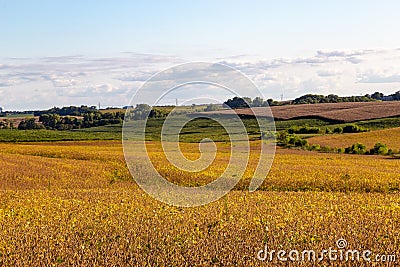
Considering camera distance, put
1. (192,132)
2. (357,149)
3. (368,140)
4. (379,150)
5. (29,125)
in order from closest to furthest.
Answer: (379,150), (357,149), (368,140), (192,132), (29,125)

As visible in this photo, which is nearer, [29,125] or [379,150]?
[379,150]

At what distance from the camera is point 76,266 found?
821 centimetres

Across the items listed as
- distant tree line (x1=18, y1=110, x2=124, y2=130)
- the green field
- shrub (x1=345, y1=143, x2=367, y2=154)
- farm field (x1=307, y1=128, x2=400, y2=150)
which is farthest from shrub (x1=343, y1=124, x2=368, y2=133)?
distant tree line (x1=18, y1=110, x2=124, y2=130)

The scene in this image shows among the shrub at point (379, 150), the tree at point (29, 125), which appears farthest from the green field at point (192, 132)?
the tree at point (29, 125)

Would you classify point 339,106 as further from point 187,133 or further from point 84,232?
point 84,232

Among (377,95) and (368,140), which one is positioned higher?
→ (377,95)

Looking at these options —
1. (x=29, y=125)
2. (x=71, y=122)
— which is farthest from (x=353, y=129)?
(x=29, y=125)

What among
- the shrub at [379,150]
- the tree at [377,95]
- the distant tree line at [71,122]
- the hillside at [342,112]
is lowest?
the shrub at [379,150]

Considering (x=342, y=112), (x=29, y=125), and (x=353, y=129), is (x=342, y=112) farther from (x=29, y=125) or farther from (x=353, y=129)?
(x=29, y=125)

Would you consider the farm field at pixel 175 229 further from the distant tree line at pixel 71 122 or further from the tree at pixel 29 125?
the tree at pixel 29 125

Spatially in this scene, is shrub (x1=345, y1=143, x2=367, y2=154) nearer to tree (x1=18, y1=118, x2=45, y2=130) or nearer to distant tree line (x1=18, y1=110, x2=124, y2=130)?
distant tree line (x1=18, y1=110, x2=124, y2=130)

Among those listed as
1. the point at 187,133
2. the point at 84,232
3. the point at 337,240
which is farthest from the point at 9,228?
the point at 187,133

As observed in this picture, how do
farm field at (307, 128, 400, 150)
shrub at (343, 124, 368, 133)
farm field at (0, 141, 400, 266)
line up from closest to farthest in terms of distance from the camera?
1. farm field at (0, 141, 400, 266)
2. farm field at (307, 128, 400, 150)
3. shrub at (343, 124, 368, 133)

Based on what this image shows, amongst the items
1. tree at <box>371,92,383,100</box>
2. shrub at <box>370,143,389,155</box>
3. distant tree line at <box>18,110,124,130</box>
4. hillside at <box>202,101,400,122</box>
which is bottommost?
shrub at <box>370,143,389,155</box>
